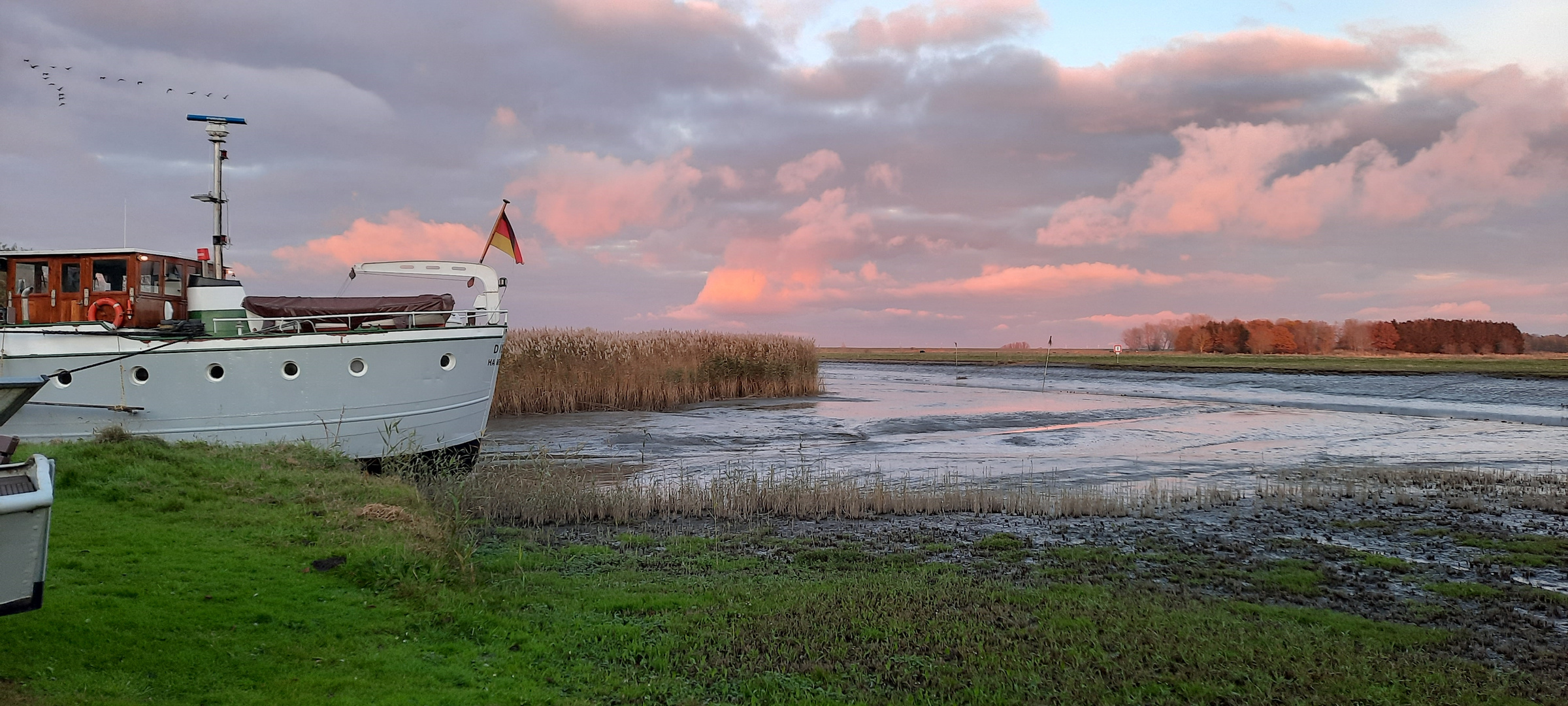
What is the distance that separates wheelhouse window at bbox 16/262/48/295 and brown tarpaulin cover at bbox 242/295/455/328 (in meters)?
3.60

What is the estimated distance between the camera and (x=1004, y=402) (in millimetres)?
45062

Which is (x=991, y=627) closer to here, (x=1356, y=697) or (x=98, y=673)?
(x=1356, y=697)

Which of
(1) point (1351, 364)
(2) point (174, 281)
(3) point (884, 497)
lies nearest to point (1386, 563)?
(3) point (884, 497)

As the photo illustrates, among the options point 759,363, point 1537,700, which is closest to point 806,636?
point 1537,700

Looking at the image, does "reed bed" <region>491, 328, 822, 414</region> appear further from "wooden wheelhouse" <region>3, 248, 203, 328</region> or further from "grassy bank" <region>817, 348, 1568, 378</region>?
"grassy bank" <region>817, 348, 1568, 378</region>

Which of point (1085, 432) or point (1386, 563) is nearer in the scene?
point (1386, 563)

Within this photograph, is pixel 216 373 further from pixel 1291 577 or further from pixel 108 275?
pixel 1291 577

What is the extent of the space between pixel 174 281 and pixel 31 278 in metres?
2.26

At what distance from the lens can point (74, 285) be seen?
16.7 m

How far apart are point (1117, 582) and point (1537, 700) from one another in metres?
3.90

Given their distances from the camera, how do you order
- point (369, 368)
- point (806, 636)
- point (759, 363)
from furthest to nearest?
point (759, 363) → point (369, 368) → point (806, 636)

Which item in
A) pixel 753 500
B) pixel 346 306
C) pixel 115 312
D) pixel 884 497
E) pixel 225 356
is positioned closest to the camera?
pixel 753 500

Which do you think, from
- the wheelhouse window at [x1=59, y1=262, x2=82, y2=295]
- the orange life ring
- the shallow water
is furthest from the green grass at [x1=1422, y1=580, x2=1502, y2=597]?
the wheelhouse window at [x1=59, y1=262, x2=82, y2=295]

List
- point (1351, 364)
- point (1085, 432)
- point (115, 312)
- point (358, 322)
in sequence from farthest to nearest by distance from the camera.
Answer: point (1351, 364), point (1085, 432), point (358, 322), point (115, 312)
